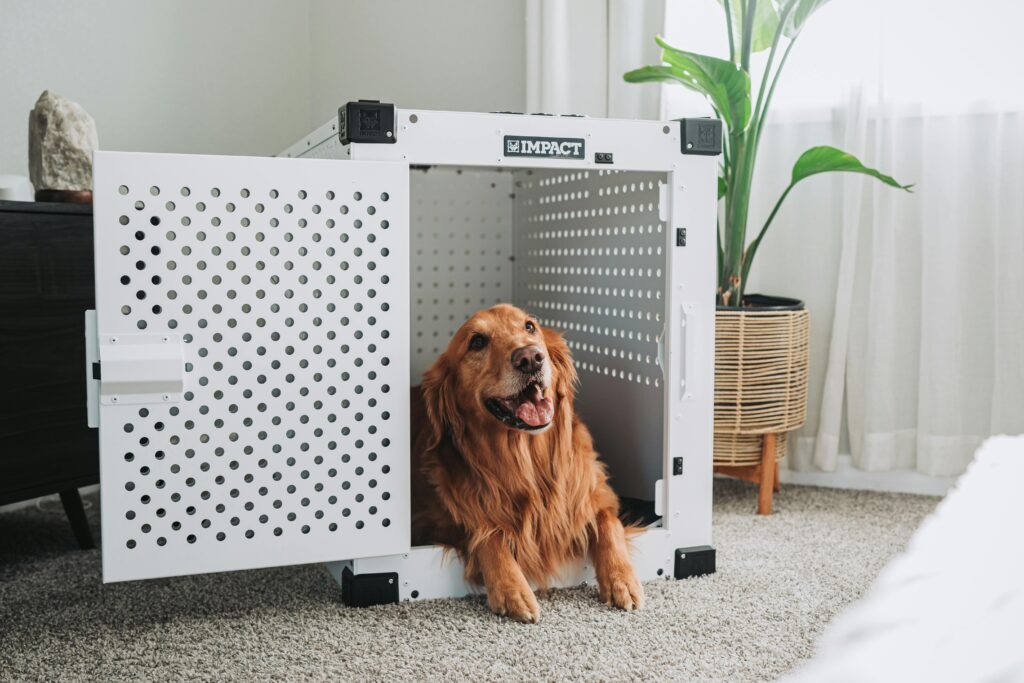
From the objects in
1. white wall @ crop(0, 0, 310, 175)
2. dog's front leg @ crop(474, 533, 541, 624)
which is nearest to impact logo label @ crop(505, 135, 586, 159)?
dog's front leg @ crop(474, 533, 541, 624)

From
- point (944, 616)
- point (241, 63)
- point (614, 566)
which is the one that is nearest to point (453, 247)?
point (241, 63)

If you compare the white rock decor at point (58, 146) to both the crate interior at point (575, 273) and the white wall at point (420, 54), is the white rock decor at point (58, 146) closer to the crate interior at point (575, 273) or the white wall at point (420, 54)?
the crate interior at point (575, 273)

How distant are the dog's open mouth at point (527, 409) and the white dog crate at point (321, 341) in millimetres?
171

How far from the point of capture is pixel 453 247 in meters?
2.41

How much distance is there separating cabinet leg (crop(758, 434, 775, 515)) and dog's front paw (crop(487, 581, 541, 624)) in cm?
85

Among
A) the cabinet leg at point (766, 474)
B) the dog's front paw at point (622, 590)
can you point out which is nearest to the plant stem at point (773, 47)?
the cabinet leg at point (766, 474)

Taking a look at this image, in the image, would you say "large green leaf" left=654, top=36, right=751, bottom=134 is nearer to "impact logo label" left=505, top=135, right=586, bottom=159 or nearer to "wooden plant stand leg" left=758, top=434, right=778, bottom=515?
"impact logo label" left=505, top=135, right=586, bottom=159

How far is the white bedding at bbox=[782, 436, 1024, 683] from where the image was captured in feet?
1.03

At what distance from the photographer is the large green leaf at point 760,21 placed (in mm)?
2232

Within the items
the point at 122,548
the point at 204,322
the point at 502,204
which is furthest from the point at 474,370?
the point at 502,204

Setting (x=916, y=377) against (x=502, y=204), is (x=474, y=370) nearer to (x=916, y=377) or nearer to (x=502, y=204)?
(x=502, y=204)

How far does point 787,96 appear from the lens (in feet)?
8.05

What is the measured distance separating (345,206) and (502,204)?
978 mm

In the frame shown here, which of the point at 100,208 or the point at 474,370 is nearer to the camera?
the point at 100,208
